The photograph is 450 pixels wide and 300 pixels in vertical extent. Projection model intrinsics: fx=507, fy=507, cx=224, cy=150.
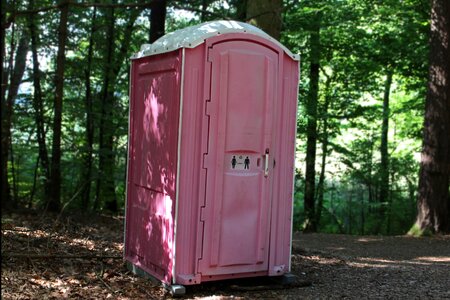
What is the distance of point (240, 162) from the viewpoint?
478 cm

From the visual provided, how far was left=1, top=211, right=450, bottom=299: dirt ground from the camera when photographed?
4.66 m

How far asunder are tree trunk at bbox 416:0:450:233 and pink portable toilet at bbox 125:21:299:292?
6489mm

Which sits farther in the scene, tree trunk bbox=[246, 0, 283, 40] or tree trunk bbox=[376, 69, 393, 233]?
tree trunk bbox=[376, 69, 393, 233]

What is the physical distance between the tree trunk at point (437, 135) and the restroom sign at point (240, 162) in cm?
708

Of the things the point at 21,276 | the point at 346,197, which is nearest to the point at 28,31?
the point at 21,276

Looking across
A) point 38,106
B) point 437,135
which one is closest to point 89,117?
point 38,106

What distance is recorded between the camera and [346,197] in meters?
20.4

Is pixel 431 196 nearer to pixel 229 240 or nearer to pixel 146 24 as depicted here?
pixel 229 240

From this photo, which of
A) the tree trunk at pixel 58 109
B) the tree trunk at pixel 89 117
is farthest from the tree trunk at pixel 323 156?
the tree trunk at pixel 58 109

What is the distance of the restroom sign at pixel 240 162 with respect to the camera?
474 centimetres

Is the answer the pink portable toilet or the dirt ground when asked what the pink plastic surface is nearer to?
the pink portable toilet

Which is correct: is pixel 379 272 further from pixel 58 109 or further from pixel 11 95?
pixel 11 95

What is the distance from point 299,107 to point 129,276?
891 cm

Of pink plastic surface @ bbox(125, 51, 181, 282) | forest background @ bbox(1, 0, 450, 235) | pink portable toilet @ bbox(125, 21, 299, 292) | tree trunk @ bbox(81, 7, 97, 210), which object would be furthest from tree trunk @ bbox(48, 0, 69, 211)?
pink portable toilet @ bbox(125, 21, 299, 292)
